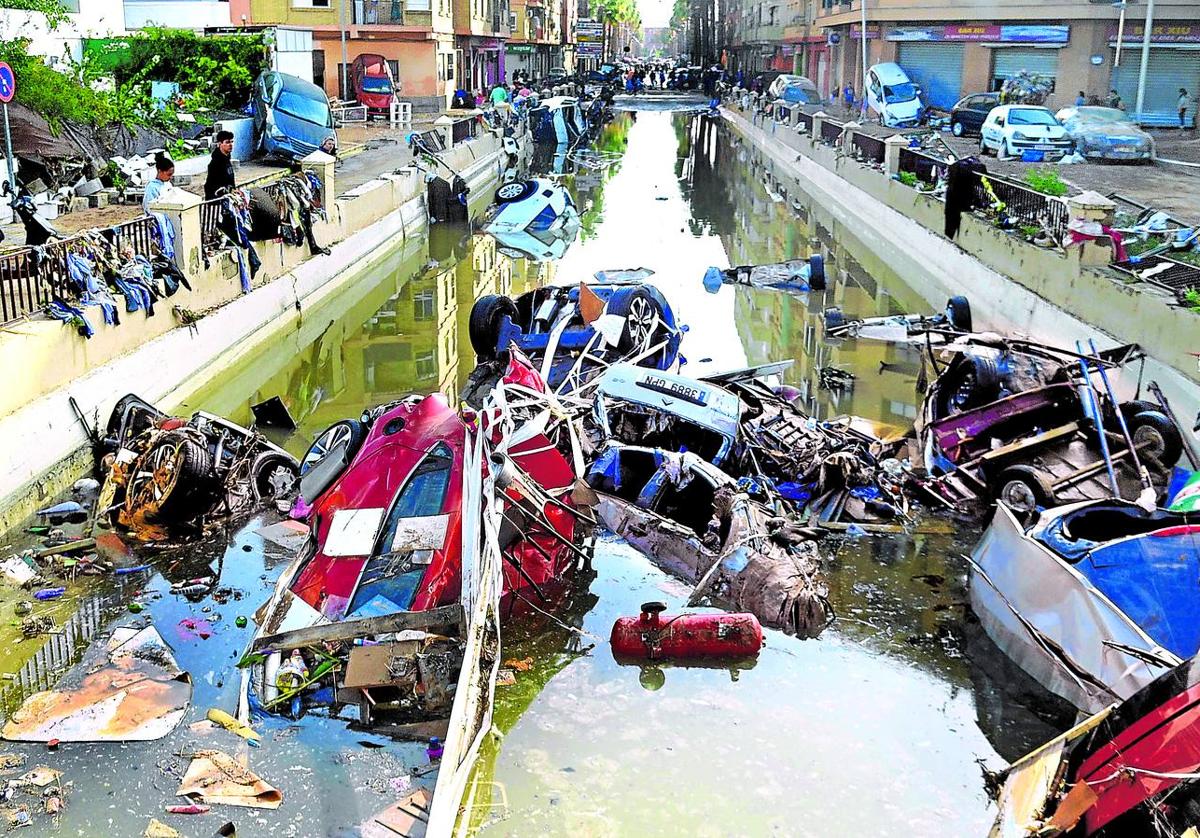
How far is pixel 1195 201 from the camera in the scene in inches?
994

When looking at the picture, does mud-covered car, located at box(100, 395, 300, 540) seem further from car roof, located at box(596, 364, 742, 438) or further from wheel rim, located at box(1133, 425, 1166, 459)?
wheel rim, located at box(1133, 425, 1166, 459)

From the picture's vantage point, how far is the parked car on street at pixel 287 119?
99.9 feet

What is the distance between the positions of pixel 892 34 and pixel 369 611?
50986 mm

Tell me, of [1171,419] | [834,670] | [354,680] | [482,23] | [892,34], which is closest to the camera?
[354,680]

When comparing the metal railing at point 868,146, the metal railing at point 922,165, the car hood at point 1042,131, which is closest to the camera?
the metal railing at point 922,165

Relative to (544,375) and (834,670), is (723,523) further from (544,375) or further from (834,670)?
(544,375)

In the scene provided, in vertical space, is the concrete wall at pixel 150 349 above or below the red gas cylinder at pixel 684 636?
above

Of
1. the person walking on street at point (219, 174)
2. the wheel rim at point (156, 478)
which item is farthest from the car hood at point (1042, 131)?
the wheel rim at point (156, 478)

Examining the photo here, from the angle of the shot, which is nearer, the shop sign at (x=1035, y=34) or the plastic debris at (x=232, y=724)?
the plastic debris at (x=232, y=724)

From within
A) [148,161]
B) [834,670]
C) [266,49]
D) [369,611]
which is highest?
[266,49]

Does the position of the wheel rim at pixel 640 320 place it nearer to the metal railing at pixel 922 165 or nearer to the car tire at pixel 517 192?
the metal railing at pixel 922 165

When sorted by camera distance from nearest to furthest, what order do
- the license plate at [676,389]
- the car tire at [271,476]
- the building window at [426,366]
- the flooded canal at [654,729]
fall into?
1. the flooded canal at [654,729]
2. the car tire at [271,476]
3. the license plate at [676,389]
4. the building window at [426,366]

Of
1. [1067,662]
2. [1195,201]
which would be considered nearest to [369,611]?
[1067,662]

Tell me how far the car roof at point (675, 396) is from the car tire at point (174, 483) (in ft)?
13.1
